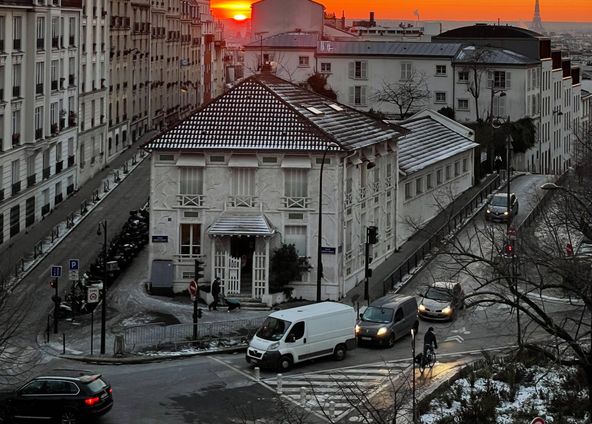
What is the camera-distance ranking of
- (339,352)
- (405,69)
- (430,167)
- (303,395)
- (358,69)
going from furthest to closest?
(358,69), (405,69), (430,167), (339,352), (303,395)

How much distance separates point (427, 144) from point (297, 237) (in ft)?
74.1

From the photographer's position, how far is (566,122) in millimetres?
112125

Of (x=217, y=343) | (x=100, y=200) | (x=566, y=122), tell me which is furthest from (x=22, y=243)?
(x=566, y=122)

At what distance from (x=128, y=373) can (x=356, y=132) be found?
62.7 ft

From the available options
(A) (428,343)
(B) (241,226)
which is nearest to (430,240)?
(B) (241,226)

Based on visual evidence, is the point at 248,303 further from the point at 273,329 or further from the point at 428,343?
the point at 428,343

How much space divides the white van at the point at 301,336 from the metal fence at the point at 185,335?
11.2 ft

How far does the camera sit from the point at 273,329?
113 feet

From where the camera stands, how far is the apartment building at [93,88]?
2859 inches

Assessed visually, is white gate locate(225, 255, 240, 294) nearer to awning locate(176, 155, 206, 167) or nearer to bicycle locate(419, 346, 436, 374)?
awning locate(176, 155, 206, 167)

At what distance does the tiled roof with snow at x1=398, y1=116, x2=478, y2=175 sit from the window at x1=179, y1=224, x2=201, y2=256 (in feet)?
47.8

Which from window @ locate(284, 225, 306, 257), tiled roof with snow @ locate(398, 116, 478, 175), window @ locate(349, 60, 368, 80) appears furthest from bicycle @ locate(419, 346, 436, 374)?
window @ locate(349, 60, 368, 80)

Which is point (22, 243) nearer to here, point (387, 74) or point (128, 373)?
point (128, 373)

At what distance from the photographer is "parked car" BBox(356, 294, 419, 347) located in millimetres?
37312
